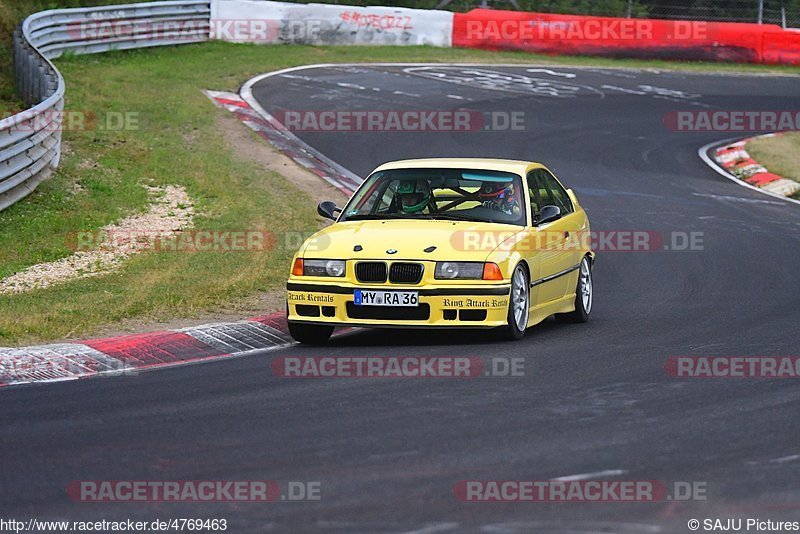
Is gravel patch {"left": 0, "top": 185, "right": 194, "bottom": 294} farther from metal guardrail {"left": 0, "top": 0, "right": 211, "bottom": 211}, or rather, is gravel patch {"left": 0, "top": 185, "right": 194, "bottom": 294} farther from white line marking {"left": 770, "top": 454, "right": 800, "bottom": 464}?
white line marking {"left": 770, "top": 454, "right": 800, "bottom": 464}

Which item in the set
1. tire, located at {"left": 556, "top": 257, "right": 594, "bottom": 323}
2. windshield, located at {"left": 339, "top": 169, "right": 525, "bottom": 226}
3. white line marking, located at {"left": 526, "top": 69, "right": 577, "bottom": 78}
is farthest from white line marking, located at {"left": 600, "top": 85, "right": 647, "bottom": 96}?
windshield, located at {"left": 339, "top": 169, "right": 525, "bottom": 226}

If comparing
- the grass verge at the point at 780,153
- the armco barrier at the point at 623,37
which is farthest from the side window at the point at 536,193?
the armco barrier at the point at 623,37

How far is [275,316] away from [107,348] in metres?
1.88

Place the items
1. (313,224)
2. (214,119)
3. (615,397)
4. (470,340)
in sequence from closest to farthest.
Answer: (615,397), (470,340), (313,224), (214,119)

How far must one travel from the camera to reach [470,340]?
10023 millimetres

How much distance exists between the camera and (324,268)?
9.91 meters

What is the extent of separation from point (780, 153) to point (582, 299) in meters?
12.2

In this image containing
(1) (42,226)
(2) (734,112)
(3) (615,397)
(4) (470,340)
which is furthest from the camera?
(2) (734,112)

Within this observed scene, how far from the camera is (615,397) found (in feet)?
25.3

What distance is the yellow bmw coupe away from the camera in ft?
31.7

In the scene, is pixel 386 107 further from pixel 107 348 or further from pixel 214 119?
pixel 107 348

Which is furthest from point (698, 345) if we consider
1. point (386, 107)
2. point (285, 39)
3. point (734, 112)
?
point (285, 39)

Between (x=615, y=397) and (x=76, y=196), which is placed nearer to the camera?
(x=615, y=397)

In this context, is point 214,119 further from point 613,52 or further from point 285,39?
point 613,52
